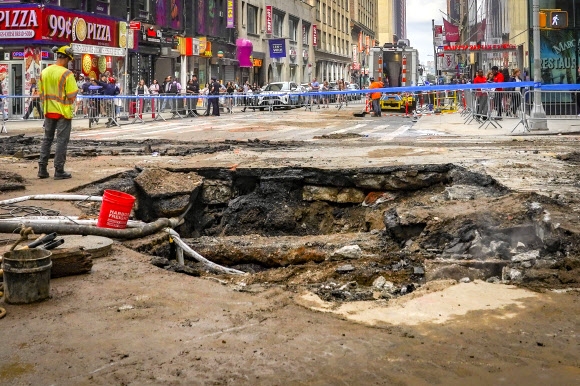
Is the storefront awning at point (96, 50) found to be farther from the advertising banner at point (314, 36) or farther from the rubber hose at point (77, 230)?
the advertising banner at point (314, 36)

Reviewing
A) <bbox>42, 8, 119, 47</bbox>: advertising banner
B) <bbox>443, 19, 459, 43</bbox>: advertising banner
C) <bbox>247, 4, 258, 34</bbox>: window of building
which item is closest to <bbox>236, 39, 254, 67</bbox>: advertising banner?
<bbox>247, 4, 258, 34</bbox>: window of building

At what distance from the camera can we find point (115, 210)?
732cm

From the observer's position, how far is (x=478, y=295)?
5320 mm

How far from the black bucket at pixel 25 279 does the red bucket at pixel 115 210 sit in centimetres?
208

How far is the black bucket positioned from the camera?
5.12m

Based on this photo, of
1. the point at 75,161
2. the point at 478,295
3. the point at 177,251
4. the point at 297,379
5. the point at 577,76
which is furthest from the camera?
the point at 577,76

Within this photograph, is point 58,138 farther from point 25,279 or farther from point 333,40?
point 333,40

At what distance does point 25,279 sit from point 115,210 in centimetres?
225

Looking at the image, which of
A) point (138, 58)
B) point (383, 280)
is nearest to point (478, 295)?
point (383, 280)

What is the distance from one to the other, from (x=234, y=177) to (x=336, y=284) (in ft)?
16.8

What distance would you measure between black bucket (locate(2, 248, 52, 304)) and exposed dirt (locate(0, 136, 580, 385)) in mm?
90

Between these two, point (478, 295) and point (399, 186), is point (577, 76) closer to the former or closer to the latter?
point (399, 186)

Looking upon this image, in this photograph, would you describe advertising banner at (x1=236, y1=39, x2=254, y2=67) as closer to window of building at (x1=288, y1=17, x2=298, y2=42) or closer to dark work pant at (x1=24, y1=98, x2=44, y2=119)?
window of building at (x1=288, y1=17, x2=298, y2=42)

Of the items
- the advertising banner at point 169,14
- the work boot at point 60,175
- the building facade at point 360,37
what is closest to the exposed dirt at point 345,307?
the work boot at point 60,175
